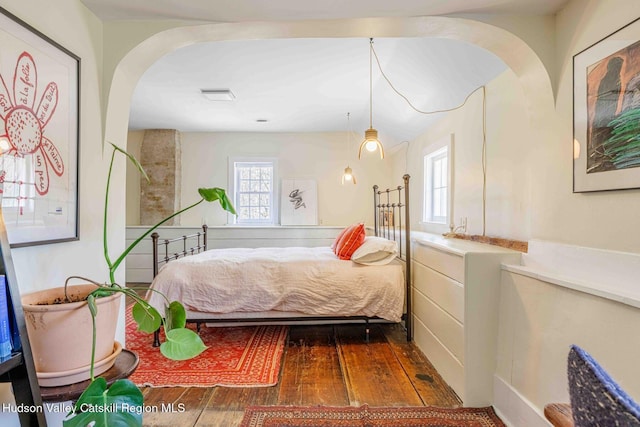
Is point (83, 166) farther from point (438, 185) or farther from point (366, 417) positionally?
point (438, 185)

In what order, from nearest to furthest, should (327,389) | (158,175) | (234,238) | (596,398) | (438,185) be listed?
(596,398) < (327,389) < (438,185) < (234,238) < (158,175)

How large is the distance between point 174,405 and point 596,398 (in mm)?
1989

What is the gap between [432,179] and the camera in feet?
12.0

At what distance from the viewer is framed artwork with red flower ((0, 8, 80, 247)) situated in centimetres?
110

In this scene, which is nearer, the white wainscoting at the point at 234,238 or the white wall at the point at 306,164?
the white wainscoting at the point at 234,238

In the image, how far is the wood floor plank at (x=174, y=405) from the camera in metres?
1.69

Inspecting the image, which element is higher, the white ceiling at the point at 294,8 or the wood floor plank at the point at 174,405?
the white ceiling at the point at 294,8

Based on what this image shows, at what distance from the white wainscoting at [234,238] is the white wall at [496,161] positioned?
2210 mm

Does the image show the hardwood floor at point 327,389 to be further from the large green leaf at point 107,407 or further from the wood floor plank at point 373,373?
the large green leaf at point 107,407

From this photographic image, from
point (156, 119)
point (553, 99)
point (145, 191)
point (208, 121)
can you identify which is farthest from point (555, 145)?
point (145, 191)

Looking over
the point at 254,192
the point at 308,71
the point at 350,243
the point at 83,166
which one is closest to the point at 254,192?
the point at 254,192

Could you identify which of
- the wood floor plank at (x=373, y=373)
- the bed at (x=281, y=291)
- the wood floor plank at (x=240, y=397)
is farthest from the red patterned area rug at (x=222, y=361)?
the wood floor plank at (x=373, y=373)

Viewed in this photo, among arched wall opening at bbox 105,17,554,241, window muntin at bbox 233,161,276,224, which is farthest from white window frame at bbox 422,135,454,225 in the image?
window muntin at bbox 233,161,276,224

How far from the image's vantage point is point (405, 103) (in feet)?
11.1
